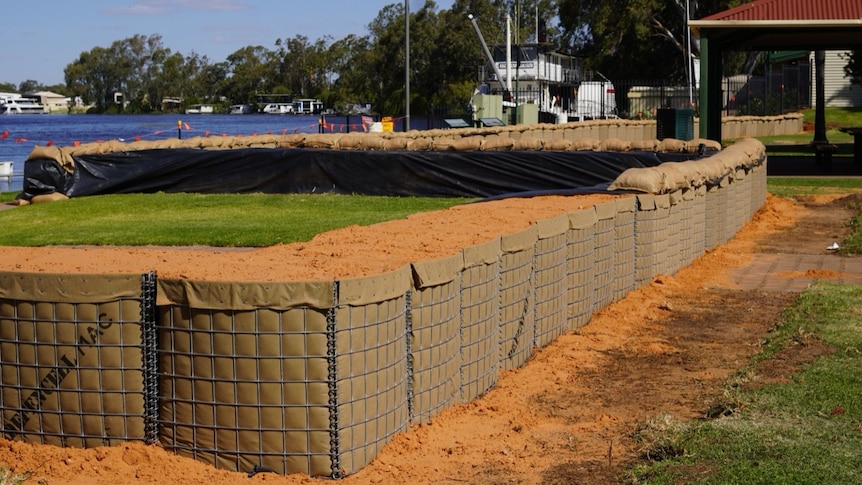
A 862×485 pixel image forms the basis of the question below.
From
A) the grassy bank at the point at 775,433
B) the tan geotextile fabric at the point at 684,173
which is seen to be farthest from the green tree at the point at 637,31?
the grassy bank at the point at 775,433

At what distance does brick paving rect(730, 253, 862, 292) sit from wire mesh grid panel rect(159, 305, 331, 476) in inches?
316

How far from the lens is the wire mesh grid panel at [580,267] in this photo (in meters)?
10.6

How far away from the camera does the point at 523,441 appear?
24.1 ft

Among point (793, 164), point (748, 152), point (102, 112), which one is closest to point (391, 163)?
point (748, 152)

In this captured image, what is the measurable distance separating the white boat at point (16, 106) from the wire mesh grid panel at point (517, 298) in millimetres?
134105

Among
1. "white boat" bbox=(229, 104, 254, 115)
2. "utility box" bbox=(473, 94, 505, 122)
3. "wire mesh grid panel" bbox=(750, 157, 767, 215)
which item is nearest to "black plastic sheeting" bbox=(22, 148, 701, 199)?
"wire mesh grid panel" bbox=(750, 157, 767, 215)

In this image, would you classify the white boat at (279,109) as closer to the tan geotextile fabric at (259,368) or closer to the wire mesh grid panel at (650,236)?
the wire mesh grid panel at (650,236)

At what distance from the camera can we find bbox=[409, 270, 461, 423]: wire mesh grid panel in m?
7.32

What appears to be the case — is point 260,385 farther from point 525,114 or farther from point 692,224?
point 525,114

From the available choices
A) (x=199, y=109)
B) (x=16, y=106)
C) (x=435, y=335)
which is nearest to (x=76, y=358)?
(x=435, y=335)

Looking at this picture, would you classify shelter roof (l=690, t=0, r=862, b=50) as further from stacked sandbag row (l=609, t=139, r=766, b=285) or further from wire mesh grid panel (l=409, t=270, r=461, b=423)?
wire mesh grid panel (l=409, t=270, r=461, b=423)

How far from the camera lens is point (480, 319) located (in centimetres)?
829

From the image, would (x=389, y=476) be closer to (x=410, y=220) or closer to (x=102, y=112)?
(x=410, y=220)

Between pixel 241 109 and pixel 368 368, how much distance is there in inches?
5259
